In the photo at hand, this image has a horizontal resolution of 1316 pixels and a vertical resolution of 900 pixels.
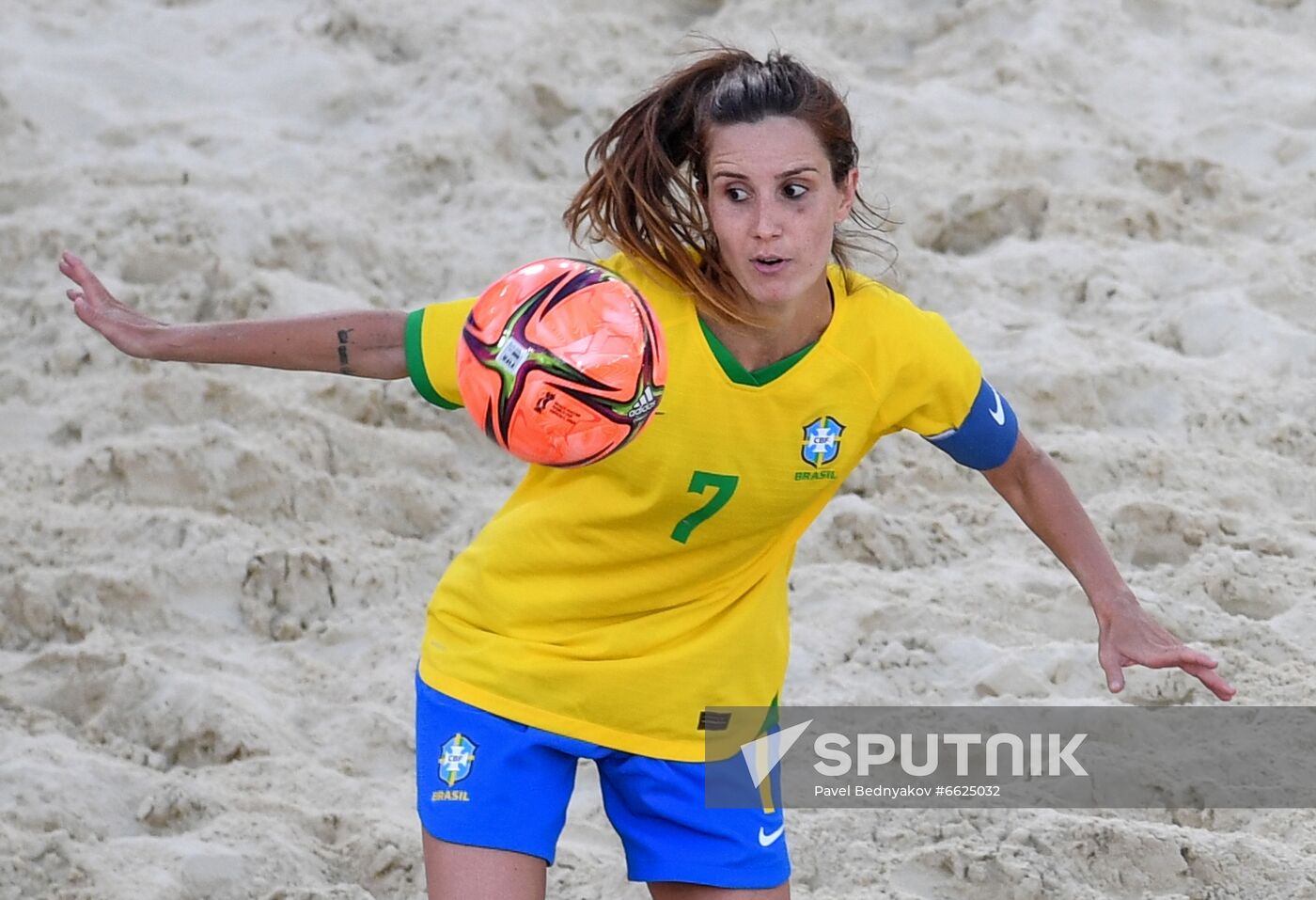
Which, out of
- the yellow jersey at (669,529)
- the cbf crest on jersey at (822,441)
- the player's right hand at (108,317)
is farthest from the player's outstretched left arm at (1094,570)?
the player's right hand at (108,317)

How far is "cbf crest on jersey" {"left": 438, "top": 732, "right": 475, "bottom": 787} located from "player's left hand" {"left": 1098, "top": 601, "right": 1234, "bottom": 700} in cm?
93

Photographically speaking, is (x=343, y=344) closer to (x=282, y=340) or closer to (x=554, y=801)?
(x=282, y=340)

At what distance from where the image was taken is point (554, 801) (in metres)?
Answer: 2.44

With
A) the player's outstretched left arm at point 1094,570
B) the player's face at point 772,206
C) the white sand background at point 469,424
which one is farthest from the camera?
the white sand background at point 469,424

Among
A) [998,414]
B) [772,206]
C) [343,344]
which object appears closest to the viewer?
[772,206]

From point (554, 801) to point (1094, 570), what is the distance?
0.88m

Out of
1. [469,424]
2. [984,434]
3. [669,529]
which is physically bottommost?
[469,424]

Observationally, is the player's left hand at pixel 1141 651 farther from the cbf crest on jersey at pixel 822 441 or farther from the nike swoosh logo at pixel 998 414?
the cbf crest on jersey at pixel 822 441

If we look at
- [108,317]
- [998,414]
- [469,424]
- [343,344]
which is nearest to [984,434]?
[998,414]

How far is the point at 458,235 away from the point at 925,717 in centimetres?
218

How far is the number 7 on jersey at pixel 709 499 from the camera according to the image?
2.38 metres

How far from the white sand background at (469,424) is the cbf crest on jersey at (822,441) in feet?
3.14

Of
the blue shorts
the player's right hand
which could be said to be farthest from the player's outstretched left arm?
the player's right hand

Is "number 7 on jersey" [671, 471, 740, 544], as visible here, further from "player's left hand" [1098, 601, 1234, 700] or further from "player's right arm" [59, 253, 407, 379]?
"player's left hand" [1098, 601, 1234, 700]
